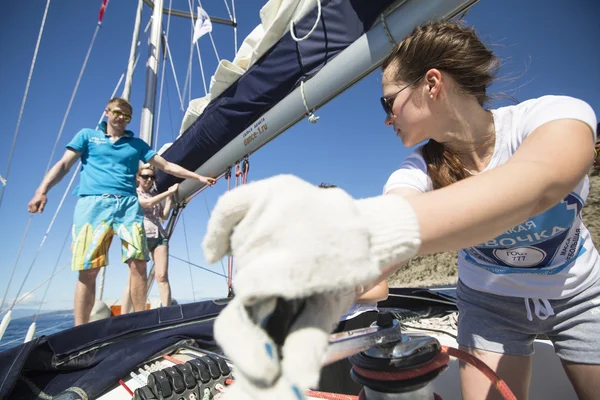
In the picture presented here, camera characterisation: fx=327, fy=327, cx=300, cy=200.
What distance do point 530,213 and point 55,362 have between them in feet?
5.82

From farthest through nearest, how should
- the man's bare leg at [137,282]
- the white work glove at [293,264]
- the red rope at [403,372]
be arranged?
the man's bare leg at [137,282]
the red rope at [403,372]
the white work glove at [293,264]

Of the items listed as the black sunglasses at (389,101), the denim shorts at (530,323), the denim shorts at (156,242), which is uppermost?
the black sunglasses at (389,101)

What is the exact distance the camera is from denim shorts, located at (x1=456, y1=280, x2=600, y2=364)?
1.01m

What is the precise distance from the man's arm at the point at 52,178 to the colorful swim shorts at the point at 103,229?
20 cm

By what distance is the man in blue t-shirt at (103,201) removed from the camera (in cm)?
215

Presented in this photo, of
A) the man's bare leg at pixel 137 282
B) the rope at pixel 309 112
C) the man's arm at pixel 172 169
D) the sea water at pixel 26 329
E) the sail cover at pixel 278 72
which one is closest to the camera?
the sail cover at pixel 278 72

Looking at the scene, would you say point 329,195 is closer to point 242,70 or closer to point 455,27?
point 455,27

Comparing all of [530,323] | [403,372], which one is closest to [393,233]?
[403,372]

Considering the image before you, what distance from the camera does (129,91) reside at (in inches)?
210

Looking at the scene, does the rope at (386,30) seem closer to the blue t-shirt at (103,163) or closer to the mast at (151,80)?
the blue t-shirt at (103,163)

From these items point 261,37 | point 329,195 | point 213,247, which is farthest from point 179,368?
point 261,37

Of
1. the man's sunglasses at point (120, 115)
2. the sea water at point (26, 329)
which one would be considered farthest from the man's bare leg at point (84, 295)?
the man's sunglasses at point (120, 115)

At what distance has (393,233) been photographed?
0.37 metres

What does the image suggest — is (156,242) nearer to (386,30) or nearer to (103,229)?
(103,229)
